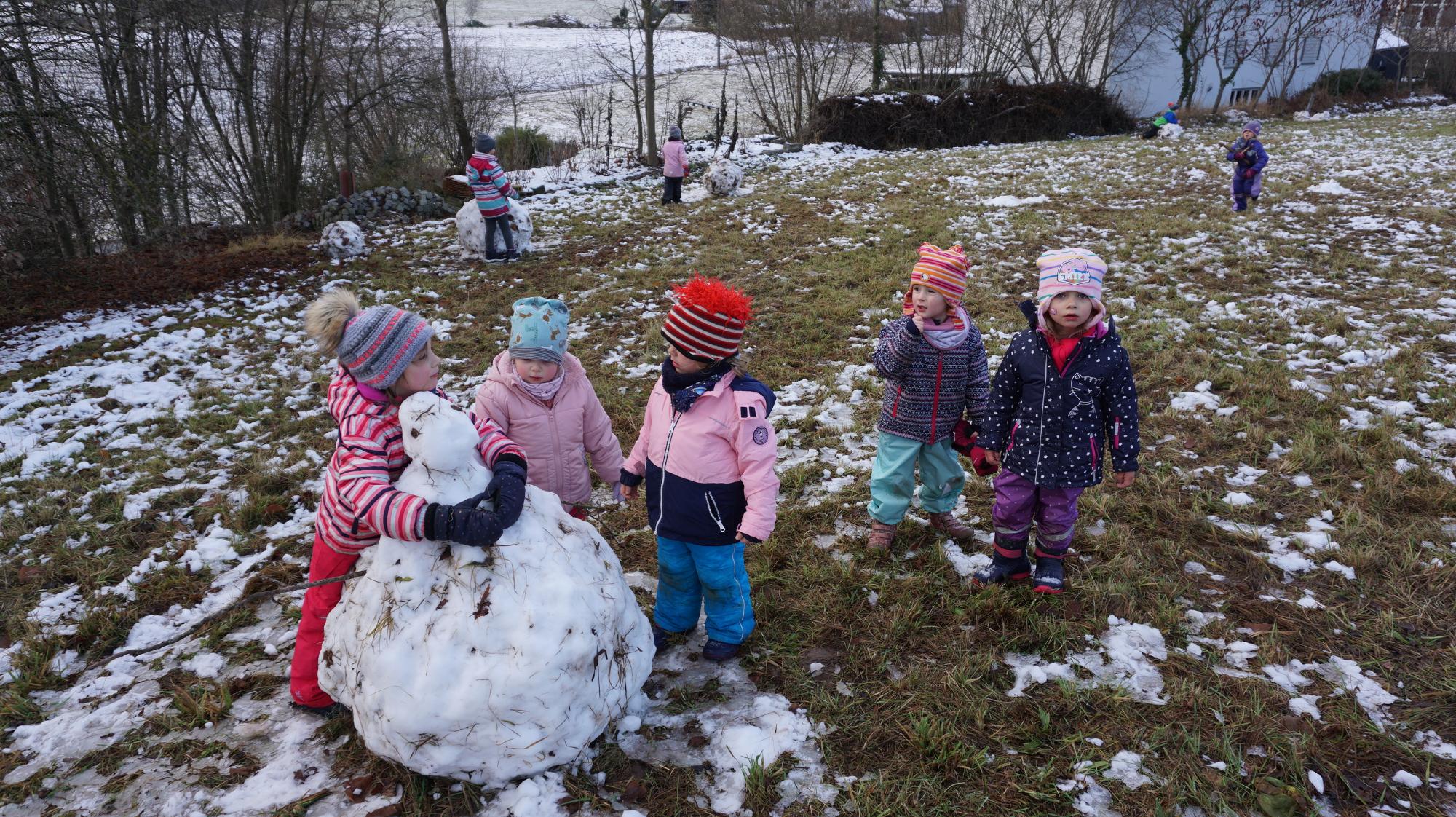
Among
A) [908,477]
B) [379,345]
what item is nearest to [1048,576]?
[908,477]

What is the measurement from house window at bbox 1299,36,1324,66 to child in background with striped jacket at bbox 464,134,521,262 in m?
36.0

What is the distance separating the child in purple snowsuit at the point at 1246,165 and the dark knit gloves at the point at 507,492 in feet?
35.7

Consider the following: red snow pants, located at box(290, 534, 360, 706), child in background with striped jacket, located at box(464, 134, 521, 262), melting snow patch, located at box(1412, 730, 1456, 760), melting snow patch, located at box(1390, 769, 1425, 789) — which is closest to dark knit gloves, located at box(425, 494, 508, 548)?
red snow pants, located at box(290, 534, 360, 706)

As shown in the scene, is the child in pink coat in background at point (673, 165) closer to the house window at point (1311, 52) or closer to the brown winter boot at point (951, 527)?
the brown winter boot at point (951, 527)

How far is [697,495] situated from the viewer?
8.71 feet

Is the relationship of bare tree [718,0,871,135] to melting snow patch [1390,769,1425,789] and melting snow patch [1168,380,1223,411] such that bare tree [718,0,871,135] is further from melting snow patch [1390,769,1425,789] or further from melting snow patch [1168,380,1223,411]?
melting snow patch [1390,769,1425,789]

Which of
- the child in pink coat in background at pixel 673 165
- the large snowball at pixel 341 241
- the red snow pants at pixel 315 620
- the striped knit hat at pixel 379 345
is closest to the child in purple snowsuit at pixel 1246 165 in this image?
the child in pink coat in background at pixel 673 165

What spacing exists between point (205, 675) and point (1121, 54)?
34.0 metres

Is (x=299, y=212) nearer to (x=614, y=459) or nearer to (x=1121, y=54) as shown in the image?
(x=614, y=459)

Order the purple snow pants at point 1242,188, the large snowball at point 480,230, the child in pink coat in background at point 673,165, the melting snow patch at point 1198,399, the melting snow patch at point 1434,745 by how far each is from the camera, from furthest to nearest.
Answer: the child in pink coat in background at point 673,165
the large snowball at point 480,230
the purple snow pants at point 1242,188
the melting snow patch at point 1198,399
the melting snow patch at point 1434,745

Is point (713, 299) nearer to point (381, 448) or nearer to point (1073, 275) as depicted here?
point (381, 448)

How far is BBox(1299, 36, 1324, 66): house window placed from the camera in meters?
30.5

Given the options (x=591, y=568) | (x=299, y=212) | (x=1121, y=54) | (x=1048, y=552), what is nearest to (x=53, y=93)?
(x=299, y=212)

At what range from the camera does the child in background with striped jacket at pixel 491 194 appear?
9.48 meters
